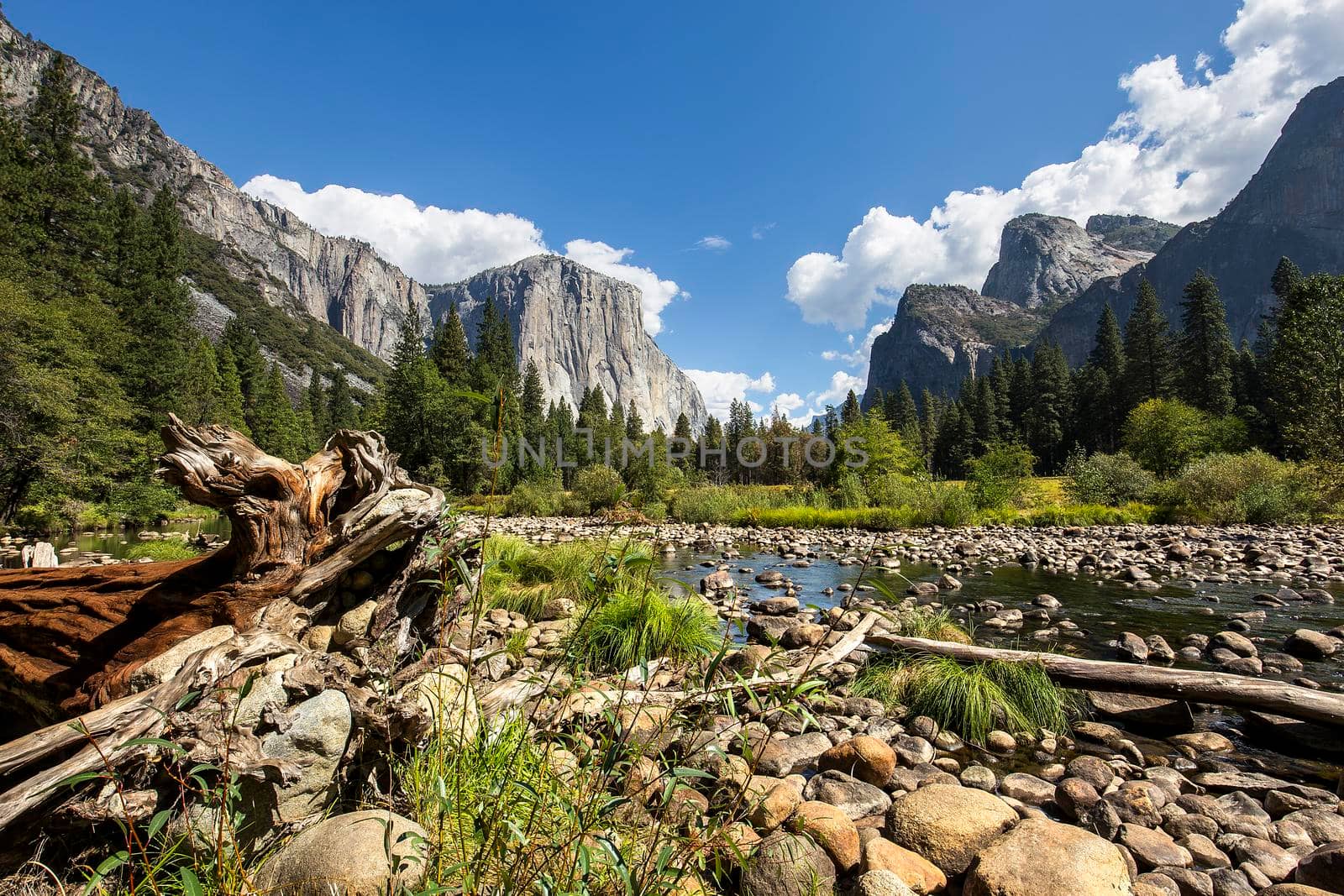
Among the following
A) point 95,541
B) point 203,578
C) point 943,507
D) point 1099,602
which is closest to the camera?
point 203,578

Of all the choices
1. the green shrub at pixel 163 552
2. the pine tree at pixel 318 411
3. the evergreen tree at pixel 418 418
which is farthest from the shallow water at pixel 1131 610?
the pine tree at pixel 318 411

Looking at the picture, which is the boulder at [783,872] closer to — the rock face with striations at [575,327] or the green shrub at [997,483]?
the green shrub at [997,483]

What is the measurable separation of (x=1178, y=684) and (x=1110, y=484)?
24661mm

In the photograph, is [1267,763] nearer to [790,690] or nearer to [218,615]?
[790,690]

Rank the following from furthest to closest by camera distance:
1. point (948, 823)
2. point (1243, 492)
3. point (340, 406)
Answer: point (340, 406) → point (1243, 492) → point (948, 823)

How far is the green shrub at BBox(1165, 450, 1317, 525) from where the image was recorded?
689 inches

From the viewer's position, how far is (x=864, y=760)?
3338 mm

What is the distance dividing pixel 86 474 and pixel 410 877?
2211 cm

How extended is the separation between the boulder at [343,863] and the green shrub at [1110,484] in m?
28.1

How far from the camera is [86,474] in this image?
16.2 metres

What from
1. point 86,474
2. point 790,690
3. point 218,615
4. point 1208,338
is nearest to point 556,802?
point 790,690

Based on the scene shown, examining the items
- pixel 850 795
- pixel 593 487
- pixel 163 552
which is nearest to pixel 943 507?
pixel 593 487

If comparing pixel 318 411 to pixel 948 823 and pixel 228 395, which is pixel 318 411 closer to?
pixel 228 395

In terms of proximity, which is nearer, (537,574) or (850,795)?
(850,795)
